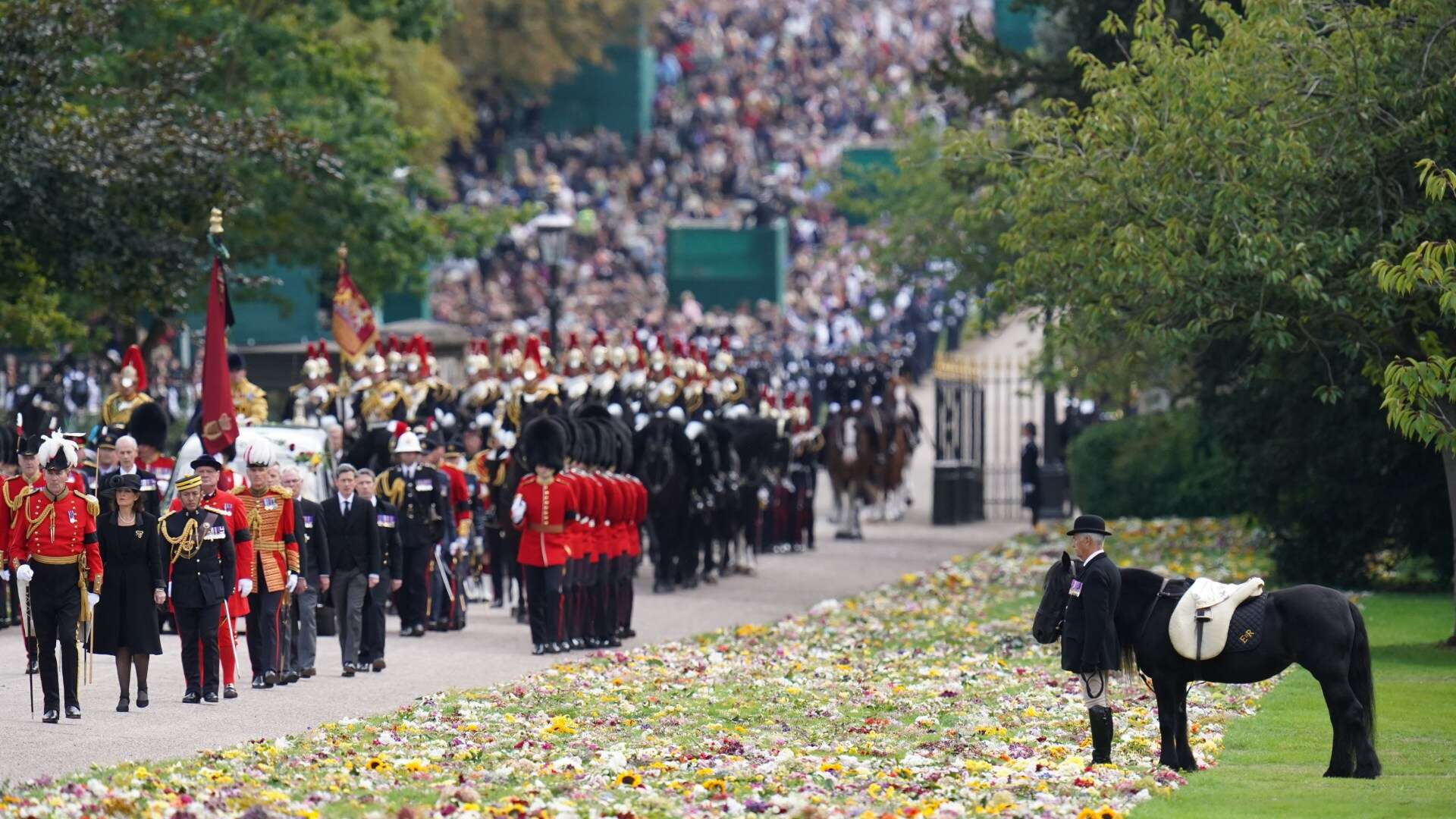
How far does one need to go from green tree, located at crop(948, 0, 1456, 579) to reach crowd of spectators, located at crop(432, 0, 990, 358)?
21.1 metres

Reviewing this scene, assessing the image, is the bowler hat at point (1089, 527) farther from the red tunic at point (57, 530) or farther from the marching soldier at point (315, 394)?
the marching soldier at point (315, 394)

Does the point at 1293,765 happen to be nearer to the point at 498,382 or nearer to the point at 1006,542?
the point at 498,382

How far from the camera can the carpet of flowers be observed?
38.5ft

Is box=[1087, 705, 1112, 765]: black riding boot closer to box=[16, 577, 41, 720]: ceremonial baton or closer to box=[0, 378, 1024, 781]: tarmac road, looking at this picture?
box=[0, 378, 1024, 781]: tarmac road

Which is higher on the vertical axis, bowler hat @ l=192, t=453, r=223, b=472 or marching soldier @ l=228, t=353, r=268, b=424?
marching soldier @ l=228, t=353, r=268, b=424

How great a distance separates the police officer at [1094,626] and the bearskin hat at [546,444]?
7.65m

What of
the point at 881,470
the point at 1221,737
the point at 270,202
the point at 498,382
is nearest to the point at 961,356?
the point at 881,470

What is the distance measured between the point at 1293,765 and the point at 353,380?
1377 cm

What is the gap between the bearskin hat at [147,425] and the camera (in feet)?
67.8

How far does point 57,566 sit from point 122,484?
801mm

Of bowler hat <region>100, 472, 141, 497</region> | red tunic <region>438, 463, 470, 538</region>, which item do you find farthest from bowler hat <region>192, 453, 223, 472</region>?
red tunic <region>438, 463, 470, 538</region>

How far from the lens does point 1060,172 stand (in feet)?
65.3

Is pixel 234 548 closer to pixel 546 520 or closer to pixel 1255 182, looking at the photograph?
pixel 546 520

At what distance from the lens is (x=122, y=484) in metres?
15.5
